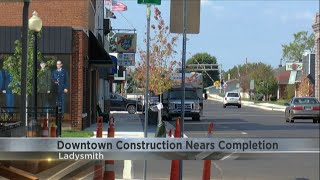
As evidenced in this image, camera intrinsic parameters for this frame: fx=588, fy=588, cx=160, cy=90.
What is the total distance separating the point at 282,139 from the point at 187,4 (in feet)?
7.71

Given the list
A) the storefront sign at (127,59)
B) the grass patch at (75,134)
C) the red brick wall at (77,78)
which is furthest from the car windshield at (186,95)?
the grass patch at (75,134)

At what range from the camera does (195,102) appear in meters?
32.5

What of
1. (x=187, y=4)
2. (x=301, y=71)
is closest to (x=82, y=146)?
(x=187, y=4)

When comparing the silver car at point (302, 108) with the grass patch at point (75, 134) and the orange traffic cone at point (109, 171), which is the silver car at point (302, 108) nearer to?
the grass patch at point (75, 134)

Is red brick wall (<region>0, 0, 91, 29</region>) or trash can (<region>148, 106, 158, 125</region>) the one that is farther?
trash can (<region>148, 106, 158, 125</region>)

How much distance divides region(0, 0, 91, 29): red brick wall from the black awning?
2.83m

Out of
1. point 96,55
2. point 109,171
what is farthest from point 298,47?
point 109,171

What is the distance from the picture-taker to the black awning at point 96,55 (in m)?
24.6

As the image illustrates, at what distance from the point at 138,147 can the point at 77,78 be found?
16.5 metres

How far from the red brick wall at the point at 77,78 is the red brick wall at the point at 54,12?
657 mm

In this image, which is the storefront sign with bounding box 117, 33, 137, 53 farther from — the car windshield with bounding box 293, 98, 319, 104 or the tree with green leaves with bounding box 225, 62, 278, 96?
the tree with green leaves with bounding box 225, 62, 278, 96

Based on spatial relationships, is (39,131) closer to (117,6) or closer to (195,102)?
(195,102)

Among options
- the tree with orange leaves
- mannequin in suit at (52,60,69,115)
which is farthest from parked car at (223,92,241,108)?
mannequin in suit at (52,60,69,115)

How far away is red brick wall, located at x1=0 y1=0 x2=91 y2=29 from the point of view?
70.2ft
